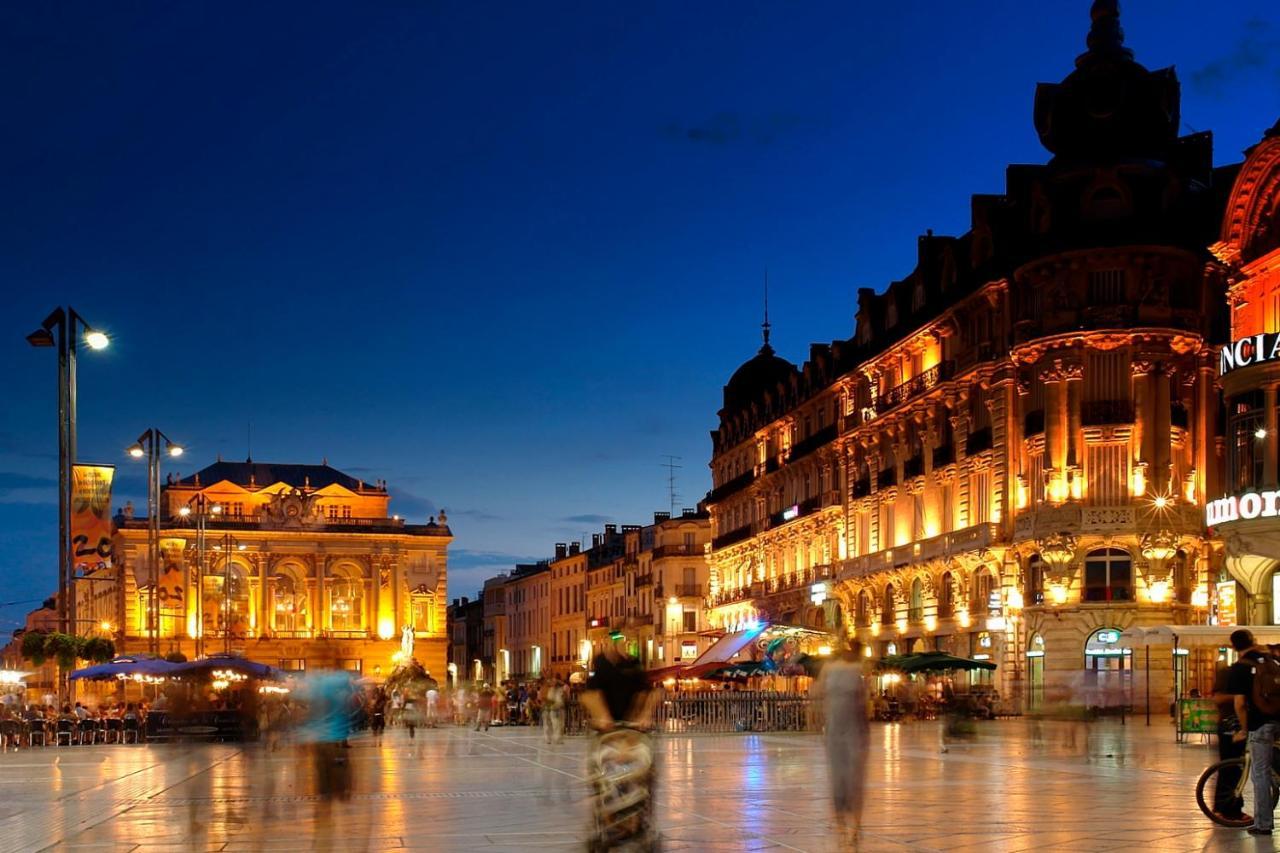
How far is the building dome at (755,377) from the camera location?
97.4 metres

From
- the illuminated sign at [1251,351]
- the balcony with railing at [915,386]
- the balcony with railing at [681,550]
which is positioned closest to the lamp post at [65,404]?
the illuminated sign at [1251,351]

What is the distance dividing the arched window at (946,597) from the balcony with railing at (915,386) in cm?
683

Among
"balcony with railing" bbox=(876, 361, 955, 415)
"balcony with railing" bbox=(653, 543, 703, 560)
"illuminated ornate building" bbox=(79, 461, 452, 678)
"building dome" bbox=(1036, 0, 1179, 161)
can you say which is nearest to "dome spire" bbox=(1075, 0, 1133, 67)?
"building dome" bbox=(1036, 0, 1179, 161)

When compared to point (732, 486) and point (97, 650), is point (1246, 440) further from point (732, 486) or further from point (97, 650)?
point (732, 486)

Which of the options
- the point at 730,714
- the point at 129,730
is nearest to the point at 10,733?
the point at 129,730

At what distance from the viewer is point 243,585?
119 metres

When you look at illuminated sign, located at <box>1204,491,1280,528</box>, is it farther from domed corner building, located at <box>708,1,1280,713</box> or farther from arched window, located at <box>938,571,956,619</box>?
arched window, located at <box>938,571,956,619</box>

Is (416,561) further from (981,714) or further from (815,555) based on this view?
(981,714)

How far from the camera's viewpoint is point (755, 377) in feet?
323

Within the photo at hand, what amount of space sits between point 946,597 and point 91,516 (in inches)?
1460

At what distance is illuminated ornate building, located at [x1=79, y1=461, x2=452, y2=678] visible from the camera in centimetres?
11681

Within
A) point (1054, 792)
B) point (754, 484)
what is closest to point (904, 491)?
point (754, 484)

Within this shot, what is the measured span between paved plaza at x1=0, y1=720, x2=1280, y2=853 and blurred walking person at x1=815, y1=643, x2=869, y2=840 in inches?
14.6

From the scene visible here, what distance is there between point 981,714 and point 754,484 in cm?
3808
